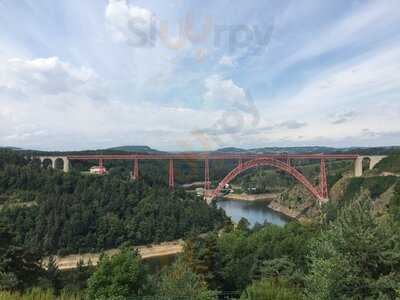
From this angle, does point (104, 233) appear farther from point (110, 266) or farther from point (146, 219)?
point (110, 266)

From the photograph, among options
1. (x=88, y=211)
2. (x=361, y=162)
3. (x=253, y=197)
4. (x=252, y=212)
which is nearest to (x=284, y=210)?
(x=252, y=212)

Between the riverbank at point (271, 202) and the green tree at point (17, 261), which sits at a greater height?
the green tree at point (17, 261)

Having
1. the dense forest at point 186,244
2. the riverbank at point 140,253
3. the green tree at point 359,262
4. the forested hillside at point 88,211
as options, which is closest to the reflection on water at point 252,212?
the forested hillside at point 88,211

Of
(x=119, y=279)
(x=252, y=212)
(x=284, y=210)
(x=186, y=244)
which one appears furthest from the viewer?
(x=252, y=212)

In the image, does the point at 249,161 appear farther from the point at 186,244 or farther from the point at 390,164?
the point at 186,244

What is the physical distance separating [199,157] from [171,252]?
13.0 meters

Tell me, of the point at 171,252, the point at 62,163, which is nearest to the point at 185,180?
the point at 62,163

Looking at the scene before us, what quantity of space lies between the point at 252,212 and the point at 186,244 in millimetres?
34593

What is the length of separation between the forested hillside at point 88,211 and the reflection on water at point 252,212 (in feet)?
25.2

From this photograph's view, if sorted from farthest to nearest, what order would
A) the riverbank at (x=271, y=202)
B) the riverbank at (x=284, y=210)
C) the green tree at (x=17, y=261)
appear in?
the riverbank at (x=271, y=202), the riverbank at (x=284, y=210), the green tree at (x=17, y=261)

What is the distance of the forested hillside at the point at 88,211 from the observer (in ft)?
94.7

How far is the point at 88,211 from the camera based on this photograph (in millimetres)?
31812

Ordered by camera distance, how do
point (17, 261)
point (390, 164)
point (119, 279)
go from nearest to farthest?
point (119, 279) → point (17, 261) → point (390, 164)

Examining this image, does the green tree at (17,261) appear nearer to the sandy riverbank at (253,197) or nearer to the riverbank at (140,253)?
the riverbank at (140,253)
